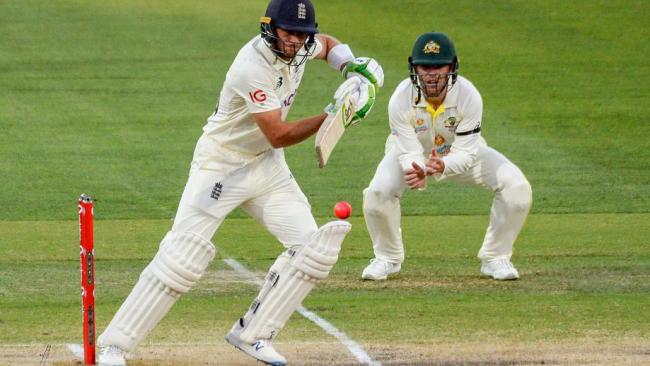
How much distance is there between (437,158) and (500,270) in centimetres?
99

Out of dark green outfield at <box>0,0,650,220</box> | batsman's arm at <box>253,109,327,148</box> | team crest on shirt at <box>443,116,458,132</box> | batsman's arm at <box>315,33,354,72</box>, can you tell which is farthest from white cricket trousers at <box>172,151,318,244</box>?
dark green outfield at <box>0,0,650,220</box>

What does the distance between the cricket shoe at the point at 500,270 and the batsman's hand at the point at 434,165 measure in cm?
87

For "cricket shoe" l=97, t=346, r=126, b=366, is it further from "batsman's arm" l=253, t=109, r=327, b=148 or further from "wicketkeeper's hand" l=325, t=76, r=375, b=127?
"wicketkeeper's hand" l=325, t=76, r=375, b=127

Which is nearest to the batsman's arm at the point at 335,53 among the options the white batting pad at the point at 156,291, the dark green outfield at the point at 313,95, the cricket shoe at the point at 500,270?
the white batting pad at the point at 156,291

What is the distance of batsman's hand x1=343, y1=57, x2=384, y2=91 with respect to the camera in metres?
7.59

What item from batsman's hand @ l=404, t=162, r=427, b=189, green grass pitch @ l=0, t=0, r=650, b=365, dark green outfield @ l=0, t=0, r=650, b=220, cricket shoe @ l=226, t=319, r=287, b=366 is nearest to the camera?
cricket shoe @ l=226, t=319, r=287, b=366

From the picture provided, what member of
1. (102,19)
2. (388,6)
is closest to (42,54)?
(102,19)

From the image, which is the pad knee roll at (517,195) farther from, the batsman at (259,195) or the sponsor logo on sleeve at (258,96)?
the sponsor logo on sleeve at (258,96)

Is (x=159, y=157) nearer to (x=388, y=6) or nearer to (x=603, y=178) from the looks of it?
(x=603, y=178)

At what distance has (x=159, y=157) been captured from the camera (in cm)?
1544

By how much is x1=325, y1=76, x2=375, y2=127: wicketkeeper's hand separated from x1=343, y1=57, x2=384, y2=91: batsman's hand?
89mm

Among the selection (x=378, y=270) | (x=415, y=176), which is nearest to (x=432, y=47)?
(x=415, y=176)

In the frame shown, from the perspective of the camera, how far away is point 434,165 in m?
9.52

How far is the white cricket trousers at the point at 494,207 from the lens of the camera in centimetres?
998
